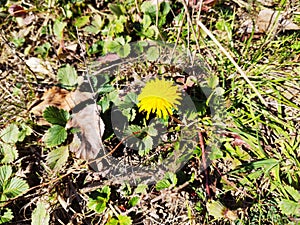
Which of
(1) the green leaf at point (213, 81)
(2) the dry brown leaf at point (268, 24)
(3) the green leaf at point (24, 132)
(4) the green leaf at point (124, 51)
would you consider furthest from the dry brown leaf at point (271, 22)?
(3) the green leaf at point (24, 132)

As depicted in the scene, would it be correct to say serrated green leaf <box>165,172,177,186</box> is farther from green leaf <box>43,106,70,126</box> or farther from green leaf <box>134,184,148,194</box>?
green leaf <box>43,106,70,126</box>

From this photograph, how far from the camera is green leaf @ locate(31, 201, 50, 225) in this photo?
147 centimetres

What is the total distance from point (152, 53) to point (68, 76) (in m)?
0.40

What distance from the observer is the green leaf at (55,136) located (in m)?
1.55

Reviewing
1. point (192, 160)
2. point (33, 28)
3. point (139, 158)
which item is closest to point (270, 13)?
A: point (192, 160)

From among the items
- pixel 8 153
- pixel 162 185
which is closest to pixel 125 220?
pixel 162 185

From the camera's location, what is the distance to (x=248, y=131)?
1.55 meters

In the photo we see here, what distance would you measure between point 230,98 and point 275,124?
0.22 meters

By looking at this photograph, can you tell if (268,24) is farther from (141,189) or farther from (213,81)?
(141,189)

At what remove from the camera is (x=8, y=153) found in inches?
63.6

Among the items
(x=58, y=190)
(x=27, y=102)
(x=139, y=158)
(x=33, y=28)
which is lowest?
(x=58, y=190)

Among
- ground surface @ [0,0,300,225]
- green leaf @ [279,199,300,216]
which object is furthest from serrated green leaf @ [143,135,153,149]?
green leaf @ [279,199,300,216]

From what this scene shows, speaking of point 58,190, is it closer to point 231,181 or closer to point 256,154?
point 231,181

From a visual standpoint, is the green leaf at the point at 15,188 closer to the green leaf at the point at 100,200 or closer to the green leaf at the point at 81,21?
the green leaf at the point at 100,200
